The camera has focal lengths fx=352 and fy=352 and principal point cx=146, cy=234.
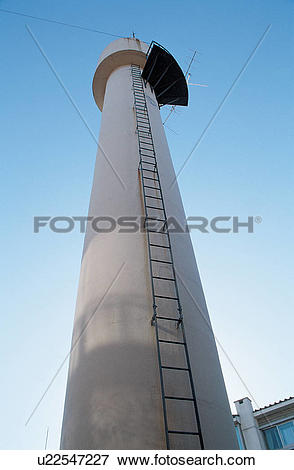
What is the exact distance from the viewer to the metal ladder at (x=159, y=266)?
350 cm

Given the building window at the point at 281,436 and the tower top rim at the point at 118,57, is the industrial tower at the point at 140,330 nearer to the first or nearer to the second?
the tower top rim at the point at 118,57

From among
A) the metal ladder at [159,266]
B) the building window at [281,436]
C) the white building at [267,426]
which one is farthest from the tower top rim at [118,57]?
the building window at [281,436]

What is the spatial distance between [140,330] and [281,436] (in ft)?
33.9

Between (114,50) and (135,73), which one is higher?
(114,50)

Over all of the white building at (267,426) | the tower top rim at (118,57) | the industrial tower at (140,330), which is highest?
the tower top rim at (118,57)

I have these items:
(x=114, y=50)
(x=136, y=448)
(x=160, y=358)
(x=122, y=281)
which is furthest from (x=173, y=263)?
(x=114, y=50)

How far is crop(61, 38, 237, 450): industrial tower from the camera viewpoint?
133 inches

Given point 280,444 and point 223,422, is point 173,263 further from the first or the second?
point 280,444

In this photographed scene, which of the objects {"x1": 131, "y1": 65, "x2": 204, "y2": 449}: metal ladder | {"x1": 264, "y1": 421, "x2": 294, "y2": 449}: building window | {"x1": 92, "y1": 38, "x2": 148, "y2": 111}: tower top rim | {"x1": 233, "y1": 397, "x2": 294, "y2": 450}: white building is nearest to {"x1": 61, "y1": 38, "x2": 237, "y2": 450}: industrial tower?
{"x1": 131, "y1": 65, "x2": 204, "y2": 449}: metal ladder

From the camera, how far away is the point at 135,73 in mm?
10594

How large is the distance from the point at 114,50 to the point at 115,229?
817cm

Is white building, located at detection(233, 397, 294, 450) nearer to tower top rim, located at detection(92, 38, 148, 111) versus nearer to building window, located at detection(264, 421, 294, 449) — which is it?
building window, located at detection(264, 421, 294, 449)

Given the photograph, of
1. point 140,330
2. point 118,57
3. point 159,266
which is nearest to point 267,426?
point 159,266
